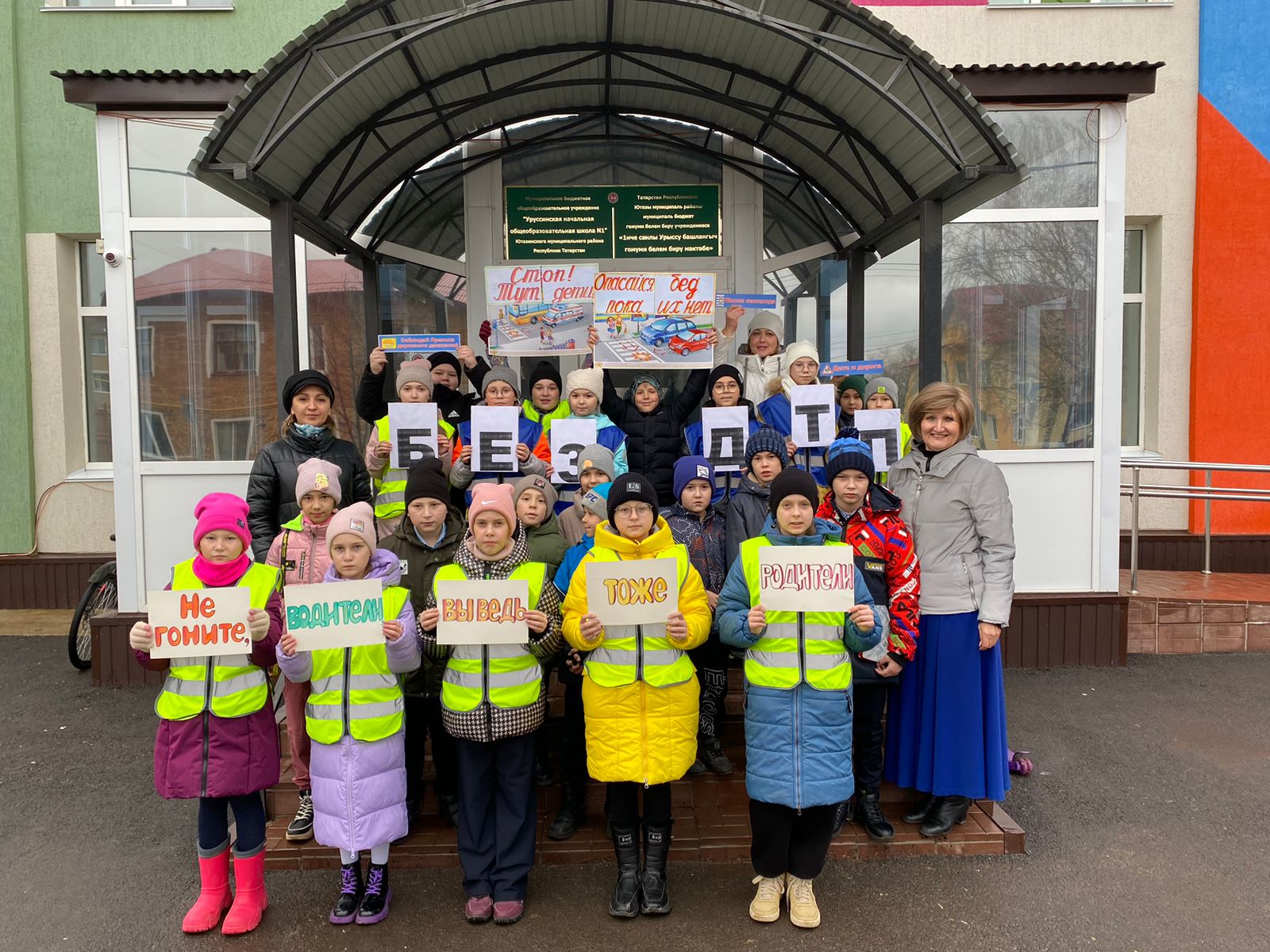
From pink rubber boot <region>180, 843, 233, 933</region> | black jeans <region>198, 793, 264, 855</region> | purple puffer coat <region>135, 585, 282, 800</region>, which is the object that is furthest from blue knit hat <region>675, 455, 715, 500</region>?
pink rubber boot <region>180, 843, 233, 933</region>

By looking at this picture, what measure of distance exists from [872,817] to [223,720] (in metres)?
2.99

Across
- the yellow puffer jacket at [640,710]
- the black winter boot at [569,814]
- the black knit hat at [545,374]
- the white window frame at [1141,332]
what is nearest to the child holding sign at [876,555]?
the yellow puffer jacket at [640,710]

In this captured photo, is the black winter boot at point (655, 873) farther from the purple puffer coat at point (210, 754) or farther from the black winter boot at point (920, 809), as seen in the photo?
the purple puffer coat at point (210, 754)

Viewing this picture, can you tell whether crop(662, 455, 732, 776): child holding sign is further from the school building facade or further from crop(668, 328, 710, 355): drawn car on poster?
the school building facade

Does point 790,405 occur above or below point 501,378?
below

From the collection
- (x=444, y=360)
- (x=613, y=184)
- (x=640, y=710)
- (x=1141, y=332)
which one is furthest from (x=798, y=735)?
(x=1141, y=332)

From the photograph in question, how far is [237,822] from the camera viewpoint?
3.28m

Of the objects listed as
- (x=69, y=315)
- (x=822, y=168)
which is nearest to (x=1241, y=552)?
(x=822, y=168)

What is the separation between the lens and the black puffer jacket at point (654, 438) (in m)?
4.96

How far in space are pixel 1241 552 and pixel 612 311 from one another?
755 cm

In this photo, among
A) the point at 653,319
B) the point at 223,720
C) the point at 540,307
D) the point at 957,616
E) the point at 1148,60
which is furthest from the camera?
the point at 1148,60

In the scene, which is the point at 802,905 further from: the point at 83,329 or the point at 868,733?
the point at 83,329

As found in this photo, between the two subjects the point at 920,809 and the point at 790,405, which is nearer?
the point at 920,809

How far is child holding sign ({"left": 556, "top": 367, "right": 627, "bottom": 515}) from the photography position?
4.70 meters
